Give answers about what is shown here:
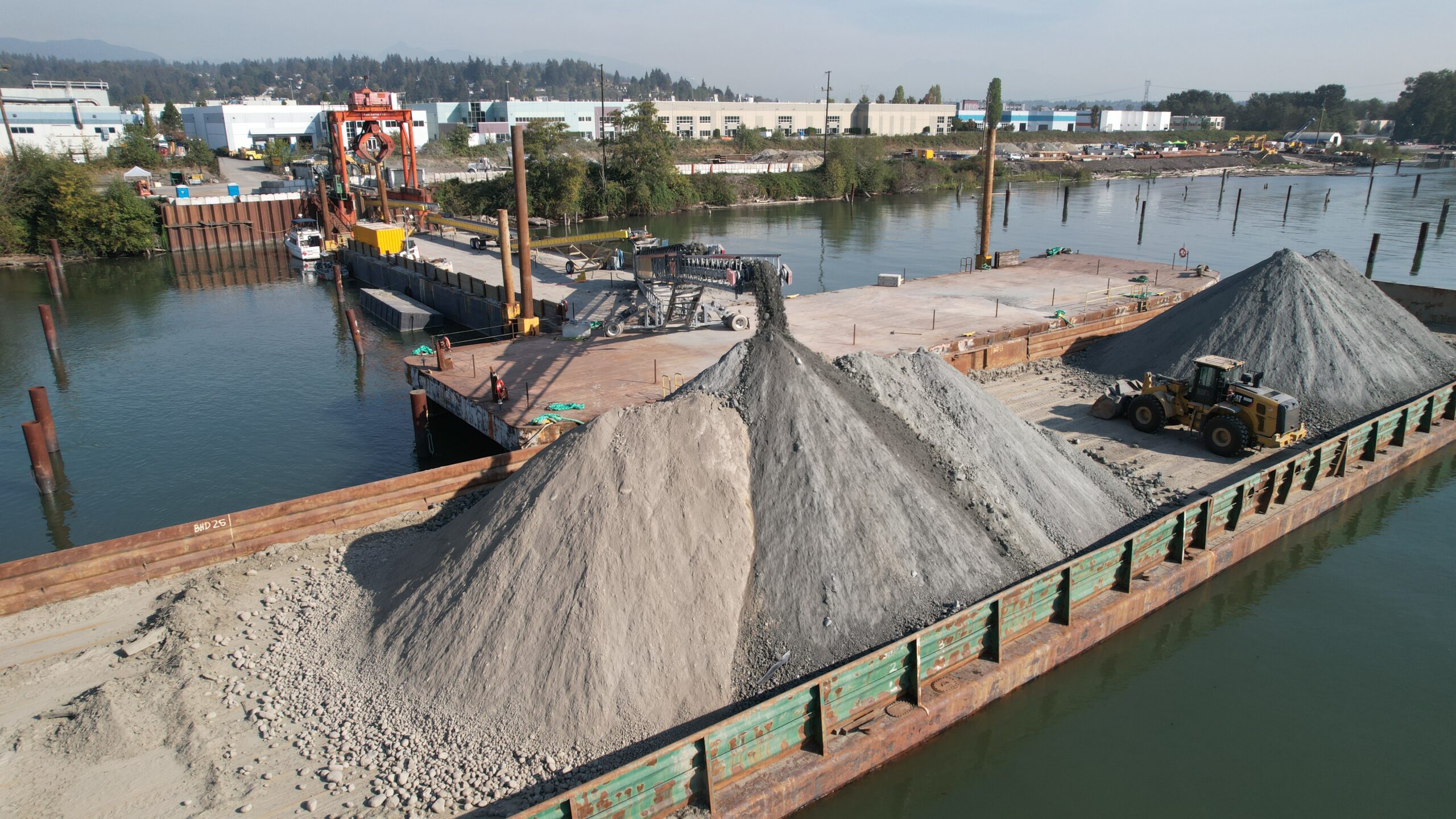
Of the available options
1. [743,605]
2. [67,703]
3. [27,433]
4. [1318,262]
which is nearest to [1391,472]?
[1318,262]

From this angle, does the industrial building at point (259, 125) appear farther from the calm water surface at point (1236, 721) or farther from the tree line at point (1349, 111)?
the tree line at point (1349, 111)

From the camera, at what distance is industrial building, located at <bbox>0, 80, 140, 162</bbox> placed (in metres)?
84.9

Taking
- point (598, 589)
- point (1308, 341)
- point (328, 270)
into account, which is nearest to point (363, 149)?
point (328, 270)

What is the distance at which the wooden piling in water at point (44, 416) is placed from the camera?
22.6 m

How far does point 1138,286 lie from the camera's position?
119ft

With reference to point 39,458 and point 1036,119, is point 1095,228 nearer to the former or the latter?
point 39,458

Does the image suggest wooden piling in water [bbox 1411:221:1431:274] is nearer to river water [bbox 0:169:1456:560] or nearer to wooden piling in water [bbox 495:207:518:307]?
river water [bbox 0:169:1456:560]

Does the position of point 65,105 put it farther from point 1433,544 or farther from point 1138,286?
point 1433,544

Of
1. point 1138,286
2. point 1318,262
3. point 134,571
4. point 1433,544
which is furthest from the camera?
point 1138,286

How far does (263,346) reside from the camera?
3716 cm

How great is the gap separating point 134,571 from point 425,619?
649 centimetres

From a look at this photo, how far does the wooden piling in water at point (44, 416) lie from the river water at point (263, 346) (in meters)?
0.68

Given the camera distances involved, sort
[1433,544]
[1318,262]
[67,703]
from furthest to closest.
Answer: [1318,262] → [1433,544] → [67,703]

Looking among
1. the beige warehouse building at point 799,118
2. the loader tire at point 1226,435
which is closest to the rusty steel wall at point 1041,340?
the loader tire at point 1226,435
